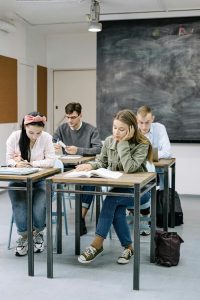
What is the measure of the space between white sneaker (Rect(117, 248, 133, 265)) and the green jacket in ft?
2.10

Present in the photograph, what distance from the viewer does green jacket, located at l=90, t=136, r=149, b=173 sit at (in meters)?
3.19

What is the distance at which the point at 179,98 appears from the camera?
5969 millimetres

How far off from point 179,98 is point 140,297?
12.2ft

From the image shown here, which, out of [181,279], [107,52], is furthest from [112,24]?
[181,279]

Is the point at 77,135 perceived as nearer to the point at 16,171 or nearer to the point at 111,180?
the point at 16,171

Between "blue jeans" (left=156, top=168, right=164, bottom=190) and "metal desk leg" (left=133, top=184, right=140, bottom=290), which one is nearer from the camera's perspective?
"metal desk leg" (left=133, top=184, right=140, bottom=290)

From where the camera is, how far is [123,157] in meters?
3.20

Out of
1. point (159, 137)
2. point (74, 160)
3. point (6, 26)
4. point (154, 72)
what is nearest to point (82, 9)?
point (6, 26)

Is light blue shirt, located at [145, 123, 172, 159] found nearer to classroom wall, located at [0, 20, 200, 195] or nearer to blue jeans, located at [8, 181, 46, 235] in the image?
blue jeans, located at [8, 181, 46, 235]

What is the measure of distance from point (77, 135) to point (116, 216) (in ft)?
5.47

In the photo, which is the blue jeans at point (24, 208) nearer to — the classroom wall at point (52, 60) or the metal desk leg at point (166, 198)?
the metal desk leg at point (166, 198)

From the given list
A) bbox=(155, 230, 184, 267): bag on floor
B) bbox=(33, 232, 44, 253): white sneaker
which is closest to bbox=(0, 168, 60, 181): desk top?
bbox=(33, 232, 44, 253): white sneaker

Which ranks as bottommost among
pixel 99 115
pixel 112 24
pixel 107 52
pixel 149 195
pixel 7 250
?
pixel 7 250

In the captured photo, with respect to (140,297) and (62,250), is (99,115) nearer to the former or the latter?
(62,250)
